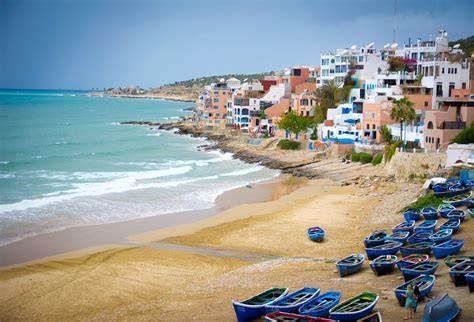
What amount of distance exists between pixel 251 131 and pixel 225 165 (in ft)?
71.5

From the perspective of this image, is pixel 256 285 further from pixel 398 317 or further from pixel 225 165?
pixel 225 165

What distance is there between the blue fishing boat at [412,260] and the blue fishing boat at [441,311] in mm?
5300

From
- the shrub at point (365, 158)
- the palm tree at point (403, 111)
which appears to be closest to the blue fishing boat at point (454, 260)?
the palm tree at point (403, 111)

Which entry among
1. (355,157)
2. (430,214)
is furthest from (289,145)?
(430,214)

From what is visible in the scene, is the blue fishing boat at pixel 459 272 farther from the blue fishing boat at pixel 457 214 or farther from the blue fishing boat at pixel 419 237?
the blue fishing boat at pixel 457 214

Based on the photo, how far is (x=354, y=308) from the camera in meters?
15.8

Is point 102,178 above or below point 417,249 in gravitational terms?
below

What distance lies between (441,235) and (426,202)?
8.25 m

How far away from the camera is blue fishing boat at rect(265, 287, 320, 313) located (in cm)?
1627

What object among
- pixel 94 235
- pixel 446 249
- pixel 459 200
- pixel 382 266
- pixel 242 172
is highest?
pixel 459 200

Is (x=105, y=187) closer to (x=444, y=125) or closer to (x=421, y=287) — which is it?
(x=444, y=125)

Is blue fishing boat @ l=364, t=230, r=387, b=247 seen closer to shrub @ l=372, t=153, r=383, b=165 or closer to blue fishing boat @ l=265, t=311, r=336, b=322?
blue fishing boat @ l=265, t=311, r=336, b=322

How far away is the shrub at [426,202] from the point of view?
101 ft

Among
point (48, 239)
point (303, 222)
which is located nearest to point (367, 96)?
point (303, 222)
